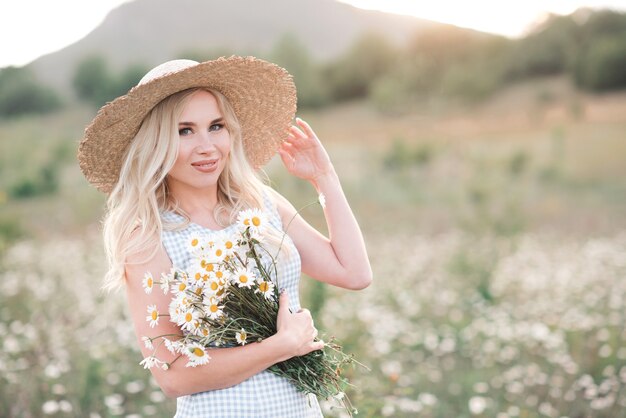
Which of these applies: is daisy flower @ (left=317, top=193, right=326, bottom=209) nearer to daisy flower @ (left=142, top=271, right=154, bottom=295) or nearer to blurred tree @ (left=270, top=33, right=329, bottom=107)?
daisy flower @ (left=142, top=271, right=154, bottom=295)

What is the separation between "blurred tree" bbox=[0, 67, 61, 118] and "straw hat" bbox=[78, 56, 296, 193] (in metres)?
32.9

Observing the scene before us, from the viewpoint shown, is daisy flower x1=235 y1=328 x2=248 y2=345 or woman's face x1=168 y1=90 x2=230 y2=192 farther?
woman's face x1=168 y1=90 x2=230 y2=192

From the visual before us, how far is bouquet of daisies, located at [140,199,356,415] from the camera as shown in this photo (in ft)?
6.11

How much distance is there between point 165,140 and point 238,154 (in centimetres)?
34

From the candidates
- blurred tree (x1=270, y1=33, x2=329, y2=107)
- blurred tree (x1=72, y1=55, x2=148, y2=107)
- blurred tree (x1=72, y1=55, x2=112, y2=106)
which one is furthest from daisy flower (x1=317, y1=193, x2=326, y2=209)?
blurred tree (x1=270, y1=33, x2=329, y2=107)

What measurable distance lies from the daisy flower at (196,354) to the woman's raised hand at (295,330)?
0.68ft

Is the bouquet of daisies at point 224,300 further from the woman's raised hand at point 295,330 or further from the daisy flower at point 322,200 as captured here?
the daisy flower at point 322,200

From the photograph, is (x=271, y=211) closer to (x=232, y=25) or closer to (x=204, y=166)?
(x=204, y=166)

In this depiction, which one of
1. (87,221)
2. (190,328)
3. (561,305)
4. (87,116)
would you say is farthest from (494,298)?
(87,116)

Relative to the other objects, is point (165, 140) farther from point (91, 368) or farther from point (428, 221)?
point (428, 221)

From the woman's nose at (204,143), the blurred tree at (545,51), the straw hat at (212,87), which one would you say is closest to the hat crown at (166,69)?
the straw hat at (212,87)

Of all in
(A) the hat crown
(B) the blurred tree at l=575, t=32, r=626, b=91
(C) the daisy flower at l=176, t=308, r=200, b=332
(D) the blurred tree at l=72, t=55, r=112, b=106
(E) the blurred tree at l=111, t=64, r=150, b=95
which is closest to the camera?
(C) the daisy flower at l=176, t=308, r=200, b=332

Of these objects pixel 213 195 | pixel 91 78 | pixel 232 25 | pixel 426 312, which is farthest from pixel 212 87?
pixel 232 25

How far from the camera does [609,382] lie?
155 inches
